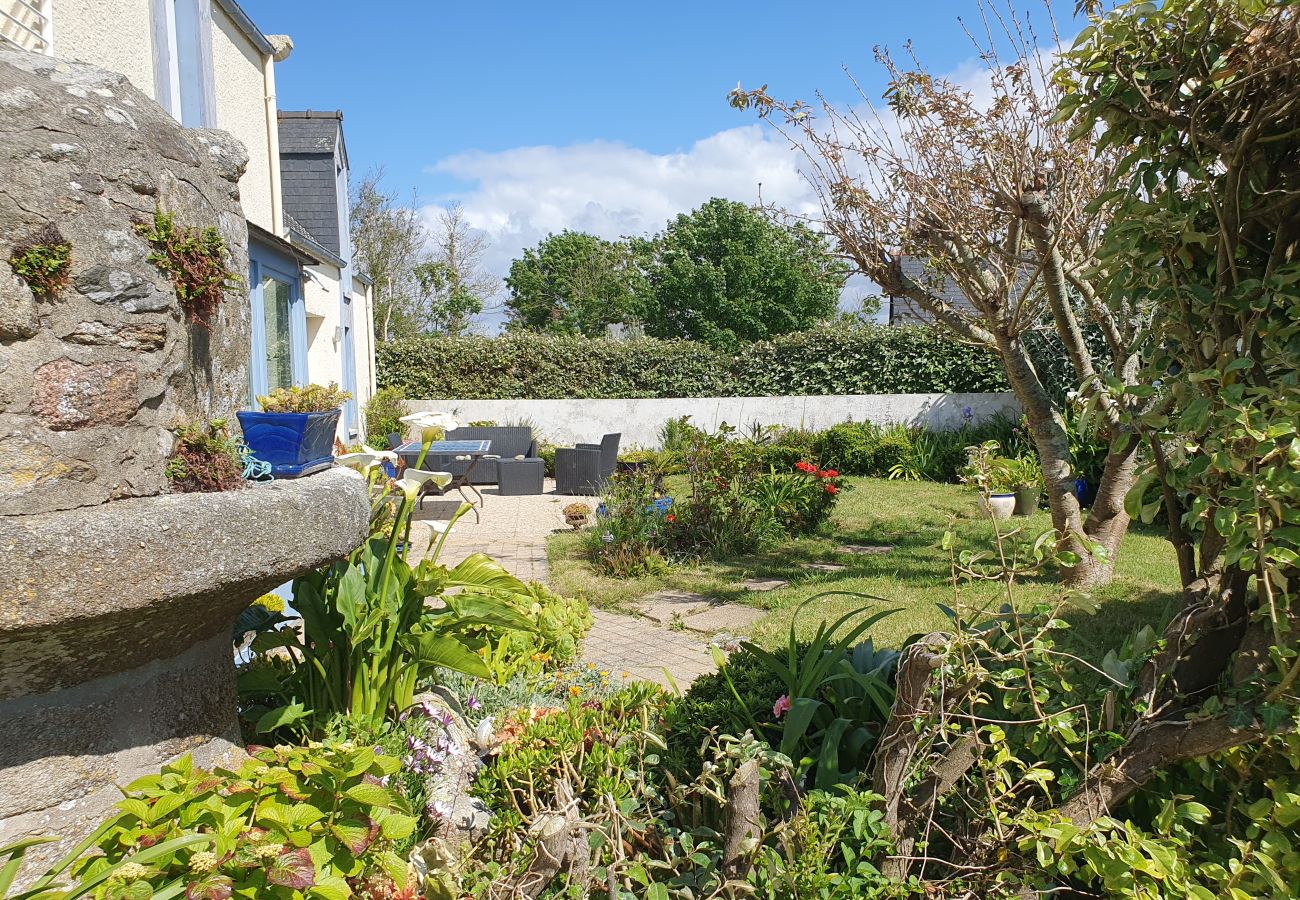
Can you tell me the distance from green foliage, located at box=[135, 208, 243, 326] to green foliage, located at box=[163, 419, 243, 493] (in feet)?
1.03

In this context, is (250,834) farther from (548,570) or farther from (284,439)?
(548,570)

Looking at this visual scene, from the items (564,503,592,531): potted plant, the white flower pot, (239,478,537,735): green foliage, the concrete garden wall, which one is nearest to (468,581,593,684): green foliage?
(239,478,537,735): green foliage

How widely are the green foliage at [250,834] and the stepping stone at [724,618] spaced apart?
399 centimetres

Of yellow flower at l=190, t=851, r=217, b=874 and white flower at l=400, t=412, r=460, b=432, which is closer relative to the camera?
yellow flower at l=190, t=851, r=217, b=874

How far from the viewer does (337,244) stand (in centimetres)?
1250

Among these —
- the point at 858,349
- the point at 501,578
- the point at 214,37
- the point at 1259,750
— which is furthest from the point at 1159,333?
the point at 858,349

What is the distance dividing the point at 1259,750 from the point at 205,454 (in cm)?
286

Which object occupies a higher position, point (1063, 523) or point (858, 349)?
point (858, 349)

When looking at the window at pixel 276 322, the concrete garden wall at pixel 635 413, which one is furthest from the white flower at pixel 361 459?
the concrete garden wall at pixel 635 413

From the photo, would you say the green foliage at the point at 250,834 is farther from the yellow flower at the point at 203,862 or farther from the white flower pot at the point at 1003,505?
the white flower pot at the point at 1003,505

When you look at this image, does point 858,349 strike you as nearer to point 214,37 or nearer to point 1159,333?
point 214,37

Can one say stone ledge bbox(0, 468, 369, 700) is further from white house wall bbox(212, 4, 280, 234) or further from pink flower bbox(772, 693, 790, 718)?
white house wall bbox(212, 4, 280, 234)

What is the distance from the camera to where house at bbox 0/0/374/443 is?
148 inches

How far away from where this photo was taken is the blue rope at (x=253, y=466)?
2428mm
